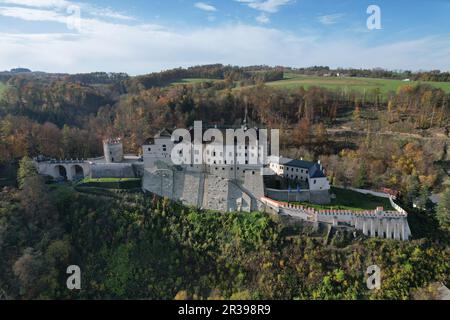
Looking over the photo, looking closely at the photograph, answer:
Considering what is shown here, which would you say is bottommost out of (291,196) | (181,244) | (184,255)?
(184,255)

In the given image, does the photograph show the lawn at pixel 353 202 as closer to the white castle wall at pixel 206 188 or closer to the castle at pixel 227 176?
the castle at pixel 227 176

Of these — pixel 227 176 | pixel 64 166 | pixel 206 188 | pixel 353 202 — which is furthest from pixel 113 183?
pixel 353 202

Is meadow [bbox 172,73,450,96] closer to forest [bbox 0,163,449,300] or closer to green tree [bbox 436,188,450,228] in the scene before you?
green tree [bbox 436,188,450,228]

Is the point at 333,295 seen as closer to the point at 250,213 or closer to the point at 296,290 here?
the point at 296,290

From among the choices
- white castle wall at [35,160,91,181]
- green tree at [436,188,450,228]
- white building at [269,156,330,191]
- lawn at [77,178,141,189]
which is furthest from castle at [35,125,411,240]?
green tree at [436,188,450,228]

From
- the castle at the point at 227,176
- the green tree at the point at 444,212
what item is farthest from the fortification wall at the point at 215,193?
the green tree at the point at 444,212

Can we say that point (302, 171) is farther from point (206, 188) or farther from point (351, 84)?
point (351, 84)
